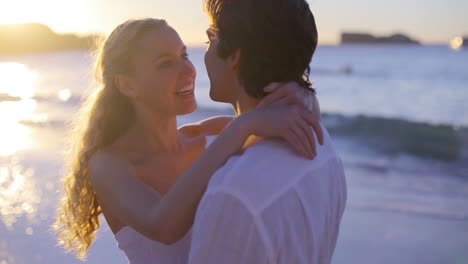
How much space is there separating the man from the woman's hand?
0.04 metres

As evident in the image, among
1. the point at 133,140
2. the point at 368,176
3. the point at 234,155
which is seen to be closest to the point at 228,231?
the point at 234,155

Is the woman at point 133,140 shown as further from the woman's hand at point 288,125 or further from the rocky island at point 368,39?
the rocky island at point 368,39

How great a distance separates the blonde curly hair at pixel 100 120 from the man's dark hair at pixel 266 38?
115 centimetres

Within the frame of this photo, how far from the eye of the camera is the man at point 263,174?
1625 mm

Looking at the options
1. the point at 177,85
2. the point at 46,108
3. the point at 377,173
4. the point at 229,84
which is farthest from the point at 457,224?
the point at 46,108

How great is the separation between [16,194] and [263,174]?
→ 7649 mm

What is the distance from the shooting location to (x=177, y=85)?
3055 millimetres

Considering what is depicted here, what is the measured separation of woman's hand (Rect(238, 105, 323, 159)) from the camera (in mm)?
1776

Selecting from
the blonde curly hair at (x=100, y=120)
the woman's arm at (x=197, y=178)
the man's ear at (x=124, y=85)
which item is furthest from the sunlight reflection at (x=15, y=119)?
the woman's arm at (x=197, y=178)

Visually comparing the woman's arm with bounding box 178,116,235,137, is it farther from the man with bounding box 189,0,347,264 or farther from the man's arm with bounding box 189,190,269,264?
the man's arm with bounding box 189,190,269,264

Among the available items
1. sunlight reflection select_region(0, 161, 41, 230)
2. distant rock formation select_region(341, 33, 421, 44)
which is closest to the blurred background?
sunlight reflection select_region(0, 161, 41, 230)

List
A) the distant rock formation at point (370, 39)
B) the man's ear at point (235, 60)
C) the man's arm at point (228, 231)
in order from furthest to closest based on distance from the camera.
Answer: the distant rock formation at point (370, 39), the man's ear at point (235, 60), the man's arm at point (228, 231)

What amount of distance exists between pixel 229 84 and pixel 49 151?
34.8 feet

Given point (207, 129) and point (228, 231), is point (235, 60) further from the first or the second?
point (207, 129)
